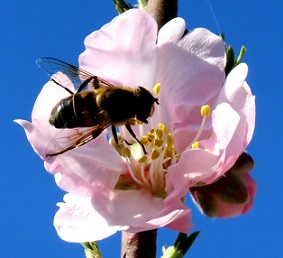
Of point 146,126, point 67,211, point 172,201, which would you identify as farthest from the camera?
point 146,126

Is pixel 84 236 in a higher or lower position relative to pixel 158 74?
lower

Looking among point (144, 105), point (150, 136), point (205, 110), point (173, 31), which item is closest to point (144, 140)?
point (150, 136)

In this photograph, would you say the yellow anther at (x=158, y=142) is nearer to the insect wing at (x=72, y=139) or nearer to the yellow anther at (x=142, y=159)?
the yellow anther at (x=142, y=159)

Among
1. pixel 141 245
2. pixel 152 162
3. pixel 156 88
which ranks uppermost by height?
pixel 156 88

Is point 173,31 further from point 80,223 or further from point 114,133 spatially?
point 80,223

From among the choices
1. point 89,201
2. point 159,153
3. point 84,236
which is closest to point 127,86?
point 159,153

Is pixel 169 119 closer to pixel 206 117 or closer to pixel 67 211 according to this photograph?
pixel 206 117

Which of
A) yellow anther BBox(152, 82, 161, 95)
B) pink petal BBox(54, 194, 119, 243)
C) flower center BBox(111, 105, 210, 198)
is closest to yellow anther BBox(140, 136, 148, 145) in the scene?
flower center BBox(111, 105, 210, 198)

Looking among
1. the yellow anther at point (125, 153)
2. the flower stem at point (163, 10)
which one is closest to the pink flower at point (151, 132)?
the yellow anther at point (125, 153)
